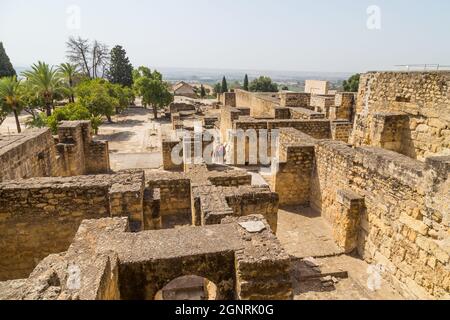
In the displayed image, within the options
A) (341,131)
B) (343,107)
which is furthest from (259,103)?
(341,131)

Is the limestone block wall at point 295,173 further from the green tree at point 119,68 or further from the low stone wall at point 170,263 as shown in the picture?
the green tree at point 119,68

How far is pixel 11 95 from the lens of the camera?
72.1ft

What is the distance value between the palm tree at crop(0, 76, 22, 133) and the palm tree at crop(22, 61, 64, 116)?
3.63ft

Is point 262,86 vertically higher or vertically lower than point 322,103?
higher

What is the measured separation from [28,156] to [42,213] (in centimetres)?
346

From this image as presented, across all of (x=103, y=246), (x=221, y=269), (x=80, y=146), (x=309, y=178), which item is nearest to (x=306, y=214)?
(x=309, y=178)

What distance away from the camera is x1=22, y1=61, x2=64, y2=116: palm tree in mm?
22594

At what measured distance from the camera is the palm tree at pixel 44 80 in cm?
2259

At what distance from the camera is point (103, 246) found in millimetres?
Result: 3873

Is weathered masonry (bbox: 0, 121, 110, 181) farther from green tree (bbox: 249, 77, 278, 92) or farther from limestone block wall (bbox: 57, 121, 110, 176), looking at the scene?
green tree (bbox: 249, 77, 278, 92)

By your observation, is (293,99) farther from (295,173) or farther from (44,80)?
(44,80)

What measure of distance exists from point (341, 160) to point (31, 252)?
7.18 m

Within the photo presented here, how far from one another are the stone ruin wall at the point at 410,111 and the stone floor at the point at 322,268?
3.64m
